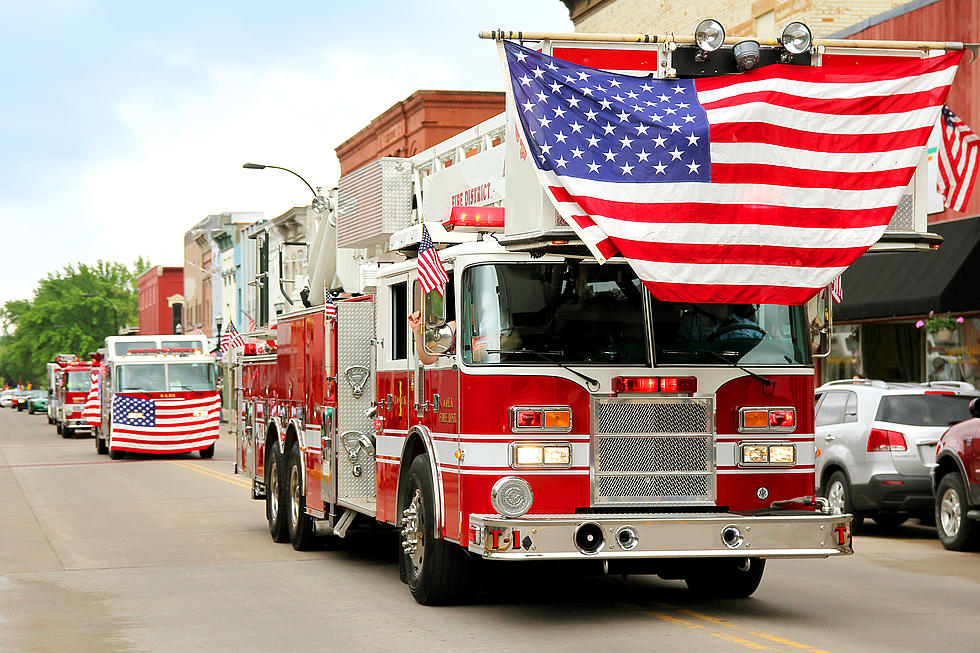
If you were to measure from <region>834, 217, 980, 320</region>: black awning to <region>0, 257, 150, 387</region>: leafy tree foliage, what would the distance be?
10894cm

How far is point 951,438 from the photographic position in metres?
15.4

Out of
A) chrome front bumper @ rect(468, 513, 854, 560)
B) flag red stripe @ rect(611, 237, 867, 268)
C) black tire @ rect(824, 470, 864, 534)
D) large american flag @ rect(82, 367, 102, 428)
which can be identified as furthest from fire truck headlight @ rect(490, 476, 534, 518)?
large american flag @ rect(82, 367, 102, 428)

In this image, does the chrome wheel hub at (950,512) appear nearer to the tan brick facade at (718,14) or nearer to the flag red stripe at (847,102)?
the flag red stripe at (847,102)

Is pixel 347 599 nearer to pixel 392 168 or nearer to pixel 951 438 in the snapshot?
pixel 392 168

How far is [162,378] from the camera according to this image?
1426 inches

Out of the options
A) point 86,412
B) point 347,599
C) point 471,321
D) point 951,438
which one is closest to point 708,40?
point 471,321

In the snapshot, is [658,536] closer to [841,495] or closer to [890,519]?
[841,495]

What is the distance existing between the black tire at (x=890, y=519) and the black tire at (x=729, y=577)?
271 inches

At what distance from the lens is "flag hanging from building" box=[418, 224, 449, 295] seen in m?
10.5

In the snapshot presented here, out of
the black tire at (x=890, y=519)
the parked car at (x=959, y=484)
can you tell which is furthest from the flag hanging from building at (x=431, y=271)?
the black tire at (x=890, y=519)

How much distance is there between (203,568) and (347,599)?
2.89m

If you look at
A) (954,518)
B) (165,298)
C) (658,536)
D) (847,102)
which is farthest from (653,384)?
(165,298)

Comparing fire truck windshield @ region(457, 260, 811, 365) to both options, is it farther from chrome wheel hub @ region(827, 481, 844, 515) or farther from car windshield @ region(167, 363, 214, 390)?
car windshield @ region(167, 363, 214, 390)

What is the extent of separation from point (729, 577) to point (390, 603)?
107 inches
